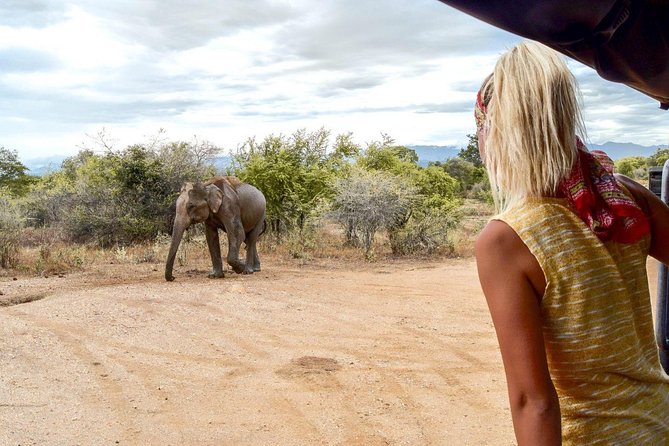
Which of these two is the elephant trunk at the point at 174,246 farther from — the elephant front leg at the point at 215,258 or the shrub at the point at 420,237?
the shrub at the point at 420,237

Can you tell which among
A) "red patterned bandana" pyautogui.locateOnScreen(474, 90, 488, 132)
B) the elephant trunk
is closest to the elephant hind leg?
the elephant trunk

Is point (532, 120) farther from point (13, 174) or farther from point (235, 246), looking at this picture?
point (13, 174)

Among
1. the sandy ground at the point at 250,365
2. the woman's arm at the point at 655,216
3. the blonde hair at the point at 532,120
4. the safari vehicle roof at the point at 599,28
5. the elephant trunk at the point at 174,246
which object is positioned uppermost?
the safari vehicle roof at the point at 599,28

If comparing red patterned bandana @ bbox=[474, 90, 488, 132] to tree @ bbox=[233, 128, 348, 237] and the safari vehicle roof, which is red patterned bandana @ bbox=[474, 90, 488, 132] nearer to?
the safari vehicle roof

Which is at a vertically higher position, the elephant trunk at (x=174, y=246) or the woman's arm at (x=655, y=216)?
the woman's arm at (x=655, y=216)

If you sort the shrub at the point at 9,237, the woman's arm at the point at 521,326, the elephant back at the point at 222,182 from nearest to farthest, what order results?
1. the woman's arm at the point at 521,326
2. the elephant back at the point at 222,182
3. the shrub at the point at 9,237

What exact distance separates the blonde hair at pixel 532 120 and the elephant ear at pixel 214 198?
1049 cm

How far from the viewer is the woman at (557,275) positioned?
167cm

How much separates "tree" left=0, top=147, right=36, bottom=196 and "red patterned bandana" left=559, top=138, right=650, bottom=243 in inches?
1108

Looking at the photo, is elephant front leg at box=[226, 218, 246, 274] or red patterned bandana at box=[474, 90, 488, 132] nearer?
red patterned bandana at box=[474, 90, 488, 132]

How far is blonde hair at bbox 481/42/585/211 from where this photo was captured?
167 centimetres

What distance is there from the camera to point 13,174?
2823cm

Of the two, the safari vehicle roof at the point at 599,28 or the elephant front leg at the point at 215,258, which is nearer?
the safari vehicle roof at the point at 599,28

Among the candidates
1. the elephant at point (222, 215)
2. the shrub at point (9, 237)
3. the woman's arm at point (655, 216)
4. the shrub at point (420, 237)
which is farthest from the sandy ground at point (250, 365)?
the shrub at point (420, 237)
